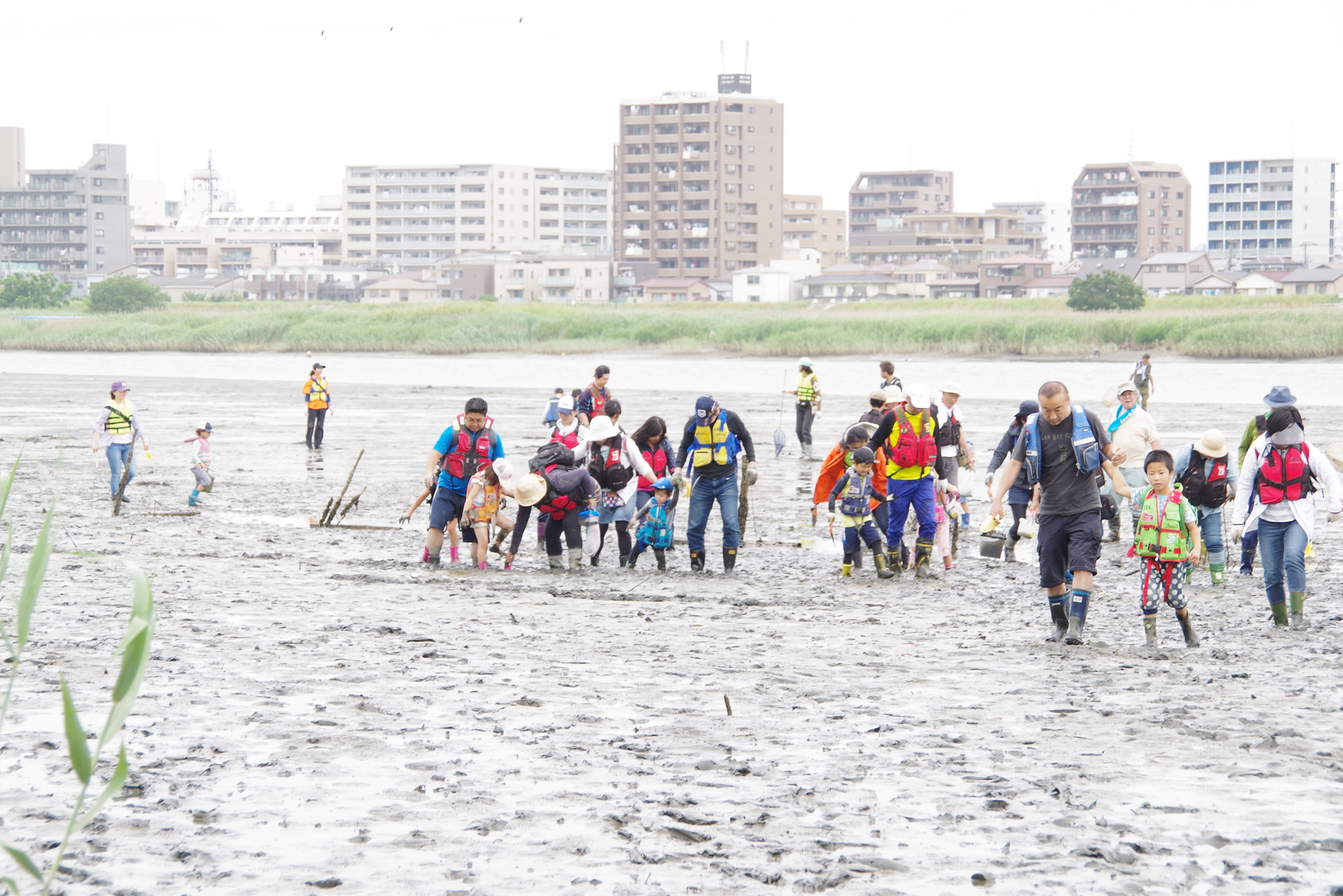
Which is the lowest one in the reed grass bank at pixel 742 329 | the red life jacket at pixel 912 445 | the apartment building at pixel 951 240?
the red life jacket at pixel 912 445

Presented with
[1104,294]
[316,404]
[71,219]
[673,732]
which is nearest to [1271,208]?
[1104,294]

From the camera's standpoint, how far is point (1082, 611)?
9.48m

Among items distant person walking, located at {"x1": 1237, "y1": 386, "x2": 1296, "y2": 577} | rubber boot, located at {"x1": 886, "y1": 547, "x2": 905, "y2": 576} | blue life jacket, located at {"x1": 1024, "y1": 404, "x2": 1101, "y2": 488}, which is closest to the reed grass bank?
distant person walking, located at {"x1": 1237, "y1": 386, "x2": 1296, "y2": 577}

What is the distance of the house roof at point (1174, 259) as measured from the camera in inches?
4134

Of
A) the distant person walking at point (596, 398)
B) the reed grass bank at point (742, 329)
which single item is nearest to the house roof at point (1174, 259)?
the reed grass bank at point (742, 329)

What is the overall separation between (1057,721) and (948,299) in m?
86.4

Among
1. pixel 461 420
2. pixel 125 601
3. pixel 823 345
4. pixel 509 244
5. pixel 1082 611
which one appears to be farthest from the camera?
pixel 509 244

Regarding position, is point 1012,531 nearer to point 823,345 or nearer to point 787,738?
point 787,738

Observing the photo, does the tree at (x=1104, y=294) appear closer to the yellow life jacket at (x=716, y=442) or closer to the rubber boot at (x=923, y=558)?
the rubber boot at (x=923, y=558)

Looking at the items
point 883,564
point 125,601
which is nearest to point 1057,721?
point 883,564

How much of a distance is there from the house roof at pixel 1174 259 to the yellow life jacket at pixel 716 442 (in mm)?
100369

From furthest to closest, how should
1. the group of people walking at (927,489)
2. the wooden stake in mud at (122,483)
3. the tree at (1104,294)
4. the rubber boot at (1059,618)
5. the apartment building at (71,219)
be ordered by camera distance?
the apartment building at (71,219) < the tree at (1104,294) < the wooden stake in mud at (122,483) < the rubber boot at (1059,618) < the group of people walking at (927,489)

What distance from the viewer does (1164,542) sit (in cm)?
909

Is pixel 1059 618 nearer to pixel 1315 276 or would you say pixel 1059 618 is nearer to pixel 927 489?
pixel 927 489
